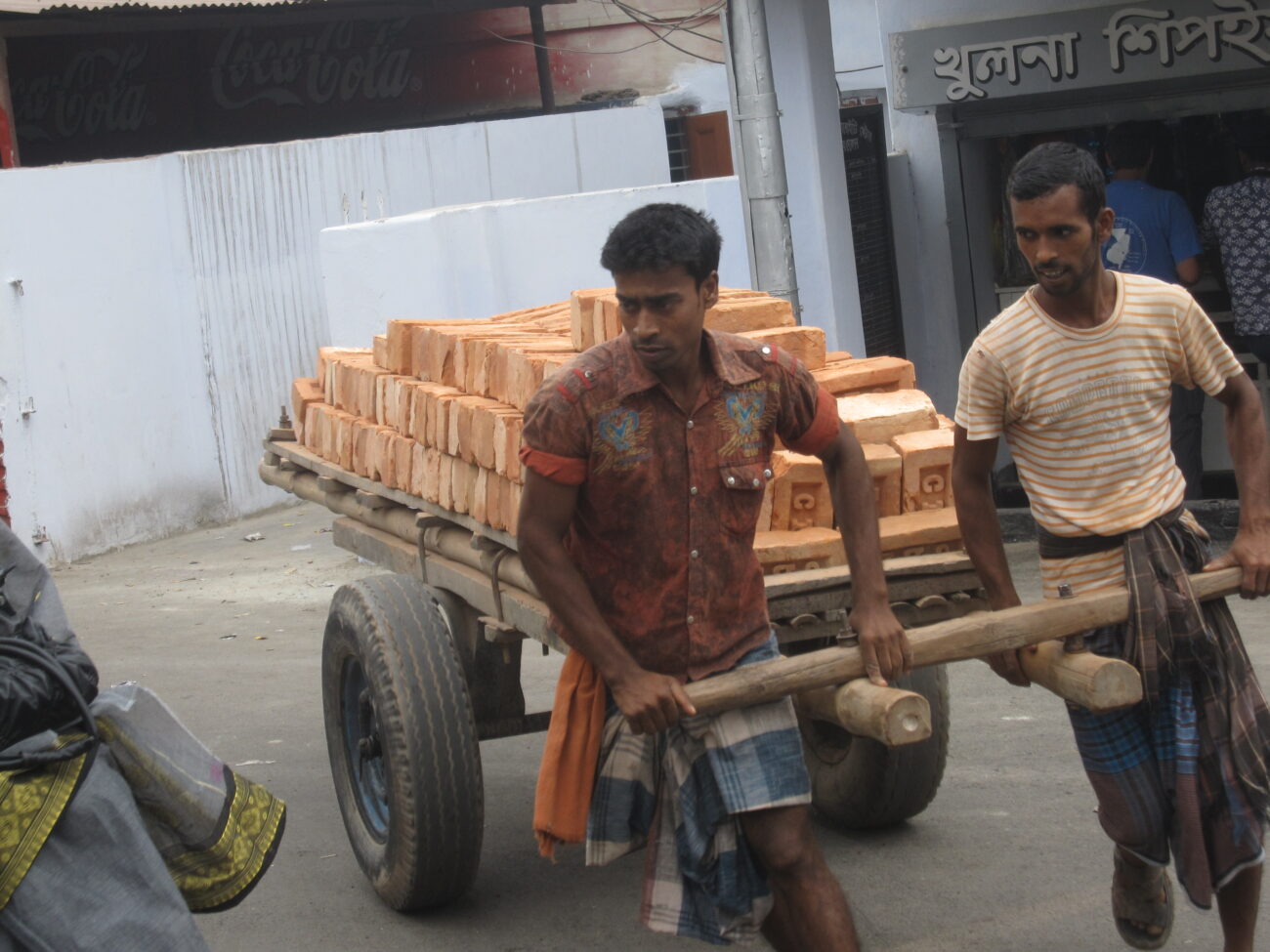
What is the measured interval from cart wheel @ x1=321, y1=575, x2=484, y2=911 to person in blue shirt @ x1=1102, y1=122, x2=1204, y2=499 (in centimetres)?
476

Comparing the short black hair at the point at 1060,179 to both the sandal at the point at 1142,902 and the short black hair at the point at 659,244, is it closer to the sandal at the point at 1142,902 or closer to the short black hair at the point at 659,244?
the short black hair at the point at 659,244

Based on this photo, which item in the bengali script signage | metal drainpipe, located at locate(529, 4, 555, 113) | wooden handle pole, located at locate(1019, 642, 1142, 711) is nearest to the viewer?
wooden handle pole, located at locate(1019, 642, 1142, 711)

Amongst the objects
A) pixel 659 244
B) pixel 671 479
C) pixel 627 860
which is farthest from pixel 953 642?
pixel 627 860

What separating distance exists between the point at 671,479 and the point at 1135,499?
1.01 meters

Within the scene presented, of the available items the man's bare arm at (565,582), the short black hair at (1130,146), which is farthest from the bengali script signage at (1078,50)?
the man's bare arm at (565,582)

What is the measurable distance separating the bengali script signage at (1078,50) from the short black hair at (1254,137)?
1.04 ft

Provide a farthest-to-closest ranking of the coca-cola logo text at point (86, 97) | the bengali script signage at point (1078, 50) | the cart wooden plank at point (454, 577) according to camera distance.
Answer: the coca-cola logo text at point (86, 97) < the bengali script signage at point (1078, 50) < the cart wooden plank at point (454, 577)

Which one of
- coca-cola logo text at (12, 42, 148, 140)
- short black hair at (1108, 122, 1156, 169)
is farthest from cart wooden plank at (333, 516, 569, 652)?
coca-cola logo text at (12, 42, 148, 140)

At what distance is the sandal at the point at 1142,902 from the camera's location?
3.71m

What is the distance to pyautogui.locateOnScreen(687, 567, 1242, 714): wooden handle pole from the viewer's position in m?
3.22

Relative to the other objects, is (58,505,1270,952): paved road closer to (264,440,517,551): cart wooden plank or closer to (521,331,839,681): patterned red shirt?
(264,440,517,551): cart wooden plank

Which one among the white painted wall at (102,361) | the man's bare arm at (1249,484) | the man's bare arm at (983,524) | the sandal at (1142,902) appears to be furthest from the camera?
the white painted wall at (102,361)

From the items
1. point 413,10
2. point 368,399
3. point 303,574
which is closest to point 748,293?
point 368,399

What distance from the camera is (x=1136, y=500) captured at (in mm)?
3480
